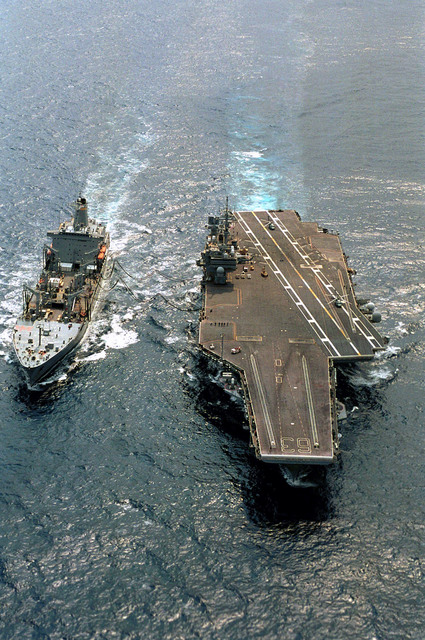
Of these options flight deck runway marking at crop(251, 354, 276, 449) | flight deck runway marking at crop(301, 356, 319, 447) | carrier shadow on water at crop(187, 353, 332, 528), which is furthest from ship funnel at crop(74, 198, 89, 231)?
flight deck runway marking at crop(301, 356, 319, 447)

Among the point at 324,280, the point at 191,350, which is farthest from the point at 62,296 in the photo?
the point at 324,280

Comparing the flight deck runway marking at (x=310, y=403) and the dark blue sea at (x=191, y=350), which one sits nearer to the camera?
the dark blue sea at (x=191, y=350)

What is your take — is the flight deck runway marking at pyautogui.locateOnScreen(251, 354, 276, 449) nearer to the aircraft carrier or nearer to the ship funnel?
the aircraft carrier

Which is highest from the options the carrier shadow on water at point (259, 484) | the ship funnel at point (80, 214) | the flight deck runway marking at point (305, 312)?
the ship funnel at point (80, 214)

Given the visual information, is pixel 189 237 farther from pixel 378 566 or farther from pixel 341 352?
pixel 378 566

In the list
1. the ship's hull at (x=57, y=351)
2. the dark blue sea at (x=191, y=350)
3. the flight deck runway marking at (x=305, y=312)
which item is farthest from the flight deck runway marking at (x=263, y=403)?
the ship's hull at (x=57, y=351)

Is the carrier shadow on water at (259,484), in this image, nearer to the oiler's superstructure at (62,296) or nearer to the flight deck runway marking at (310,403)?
the flight deck runway marking at (310,403)
